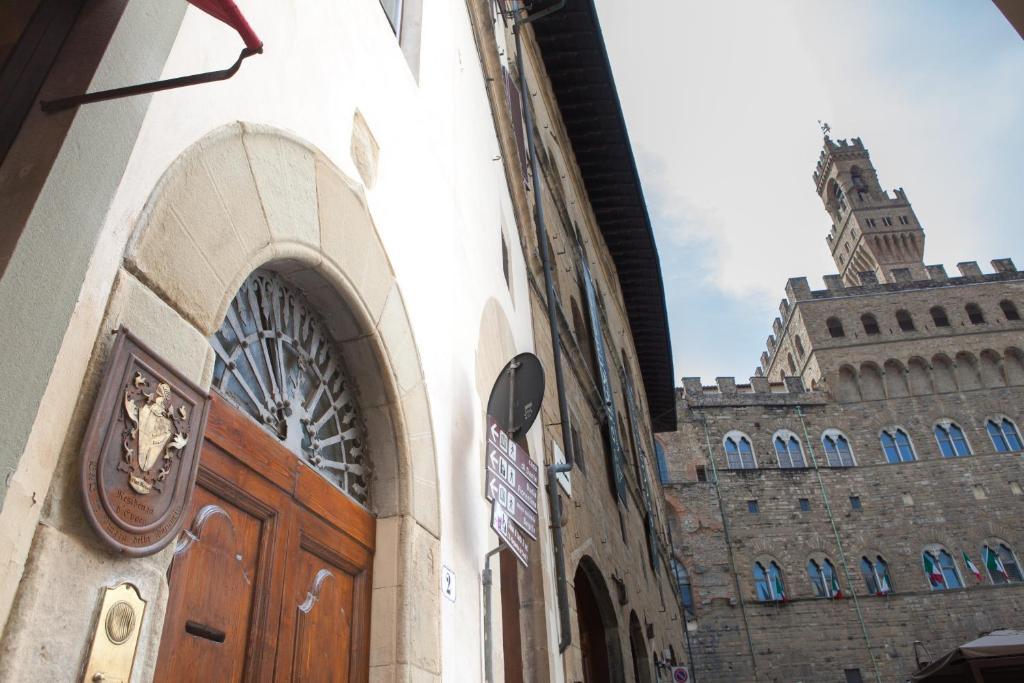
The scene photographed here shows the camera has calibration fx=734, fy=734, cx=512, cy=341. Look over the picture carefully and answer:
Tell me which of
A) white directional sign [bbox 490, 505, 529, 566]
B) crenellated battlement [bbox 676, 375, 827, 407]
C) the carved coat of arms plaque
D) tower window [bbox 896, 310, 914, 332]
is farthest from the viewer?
tower window [bbox 896, 310, 914, 332]

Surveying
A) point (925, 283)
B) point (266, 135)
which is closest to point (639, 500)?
point (266, 135)

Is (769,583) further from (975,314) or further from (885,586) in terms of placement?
(975,314)

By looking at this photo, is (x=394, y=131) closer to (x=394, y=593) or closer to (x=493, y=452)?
(x=493, y=452)

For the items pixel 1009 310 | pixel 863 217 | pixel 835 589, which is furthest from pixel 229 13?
pixel 863 217

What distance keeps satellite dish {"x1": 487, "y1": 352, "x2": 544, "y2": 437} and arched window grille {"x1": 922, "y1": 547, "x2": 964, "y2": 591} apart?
26721 millimetres

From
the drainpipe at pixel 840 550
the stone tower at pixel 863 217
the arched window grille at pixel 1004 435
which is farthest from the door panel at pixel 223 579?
the stone tower at pixel 863 217

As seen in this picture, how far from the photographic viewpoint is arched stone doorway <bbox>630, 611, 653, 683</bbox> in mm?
9594

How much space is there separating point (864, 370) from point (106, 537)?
33364 millimetres

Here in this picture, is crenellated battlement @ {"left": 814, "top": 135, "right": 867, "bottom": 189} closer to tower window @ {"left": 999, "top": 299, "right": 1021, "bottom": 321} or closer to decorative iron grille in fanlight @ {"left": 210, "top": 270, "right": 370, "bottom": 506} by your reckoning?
tower window @ {"left": 999, "top": 299, "right": 1021, "bottom": 321}

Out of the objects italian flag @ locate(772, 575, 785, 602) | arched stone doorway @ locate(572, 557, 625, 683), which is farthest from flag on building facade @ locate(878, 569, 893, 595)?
arched stone doorway @ locate(572, 557, 625, 683)

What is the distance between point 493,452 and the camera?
11.3 ft

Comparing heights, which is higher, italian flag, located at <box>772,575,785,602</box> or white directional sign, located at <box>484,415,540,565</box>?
italian flag, located at <box>772,575,785,602</box>

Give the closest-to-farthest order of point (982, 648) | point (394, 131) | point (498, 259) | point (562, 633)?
point (394, 131) < point (562, 633) < point (498, 259) < point (982, 648)

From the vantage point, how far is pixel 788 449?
29.1 metres
